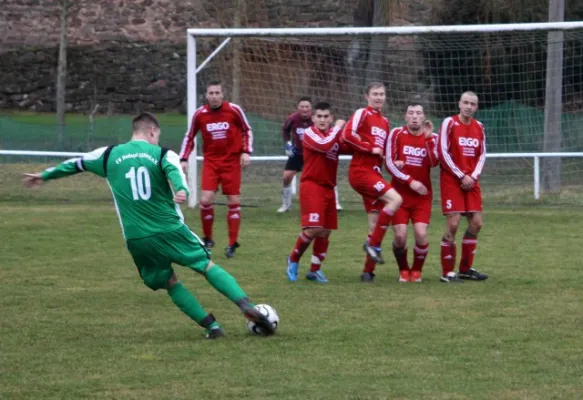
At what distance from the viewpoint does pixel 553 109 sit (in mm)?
17062

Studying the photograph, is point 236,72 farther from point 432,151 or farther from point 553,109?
point 432,151

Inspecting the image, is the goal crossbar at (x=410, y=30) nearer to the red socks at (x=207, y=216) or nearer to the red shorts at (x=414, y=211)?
the red socks at (x=207, y=216)

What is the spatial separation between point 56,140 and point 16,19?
39.9 ft

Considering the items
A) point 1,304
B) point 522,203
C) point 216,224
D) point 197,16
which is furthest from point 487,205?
point 197,16

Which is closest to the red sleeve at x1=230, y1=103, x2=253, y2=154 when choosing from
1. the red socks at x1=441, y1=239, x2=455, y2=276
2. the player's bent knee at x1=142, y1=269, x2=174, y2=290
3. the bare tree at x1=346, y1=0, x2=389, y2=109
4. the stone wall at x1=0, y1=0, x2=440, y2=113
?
the red socks at x1=441, y1=239, x2=455, y2=276

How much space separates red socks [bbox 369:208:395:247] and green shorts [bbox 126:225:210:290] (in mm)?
2913

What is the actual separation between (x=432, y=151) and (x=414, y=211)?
1.94 ft

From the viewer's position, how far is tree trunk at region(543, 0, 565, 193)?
16.8 meters

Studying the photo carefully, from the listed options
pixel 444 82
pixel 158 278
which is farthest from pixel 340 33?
pixel 158 278

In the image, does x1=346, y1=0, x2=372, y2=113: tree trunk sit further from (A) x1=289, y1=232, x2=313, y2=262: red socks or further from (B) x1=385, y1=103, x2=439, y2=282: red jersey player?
(A) x1=289, y1=232, x2=313, y2=262: red socks

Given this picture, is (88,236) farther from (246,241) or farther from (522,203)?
(522,203)

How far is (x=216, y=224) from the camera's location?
15.6m

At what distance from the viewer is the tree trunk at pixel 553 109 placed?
16750 millimetres

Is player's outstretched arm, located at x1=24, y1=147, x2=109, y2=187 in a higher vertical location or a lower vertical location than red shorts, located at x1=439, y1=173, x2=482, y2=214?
higher
